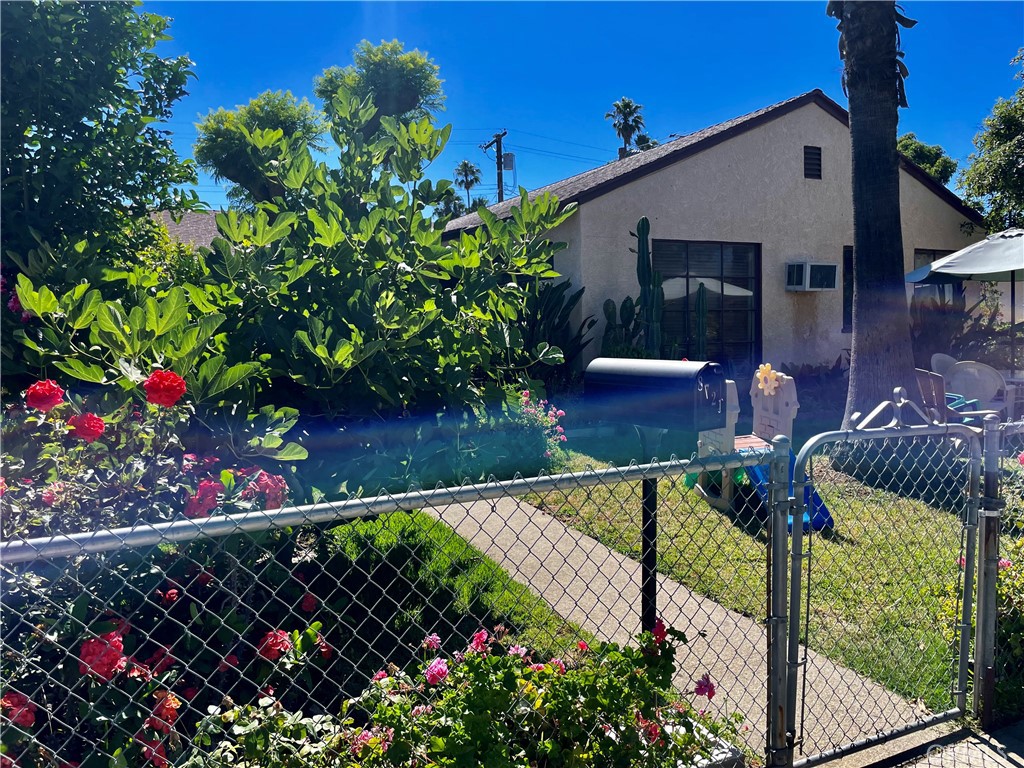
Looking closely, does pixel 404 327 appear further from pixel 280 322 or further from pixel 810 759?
pixel 810 759

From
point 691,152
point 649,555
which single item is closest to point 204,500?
point 649,555

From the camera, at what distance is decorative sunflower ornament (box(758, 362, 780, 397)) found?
634 cm

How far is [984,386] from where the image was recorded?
991 cm

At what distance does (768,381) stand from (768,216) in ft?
24.8

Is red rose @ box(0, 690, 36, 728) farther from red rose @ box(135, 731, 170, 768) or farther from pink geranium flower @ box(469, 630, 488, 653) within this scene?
pink geranium flower @ box(469, 630, 488, 653)

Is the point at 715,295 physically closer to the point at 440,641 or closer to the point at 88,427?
the point at 440,641

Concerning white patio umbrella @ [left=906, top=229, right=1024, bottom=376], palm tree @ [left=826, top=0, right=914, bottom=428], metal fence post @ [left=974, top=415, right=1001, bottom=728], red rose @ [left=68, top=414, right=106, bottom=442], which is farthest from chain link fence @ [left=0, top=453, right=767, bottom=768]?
white patio umbrella @ [left=906, top=229, right=1024, bottom=376]

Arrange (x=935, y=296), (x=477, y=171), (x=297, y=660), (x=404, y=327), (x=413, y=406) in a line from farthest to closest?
(x=477, y=171) → (x=935, y=296) → (x=413, y=406) → (x=404, y=327) → (x=297, y=660)

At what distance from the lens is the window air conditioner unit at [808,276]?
13.1 meters

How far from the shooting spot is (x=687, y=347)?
1234cm

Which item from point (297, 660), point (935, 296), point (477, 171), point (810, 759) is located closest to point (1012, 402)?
point (935, 296)

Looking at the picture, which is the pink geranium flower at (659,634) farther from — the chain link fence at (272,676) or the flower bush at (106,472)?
the flower bush at (106,472)

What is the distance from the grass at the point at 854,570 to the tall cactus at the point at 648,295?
4.84 m

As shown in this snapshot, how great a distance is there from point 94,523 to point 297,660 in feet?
2.71
